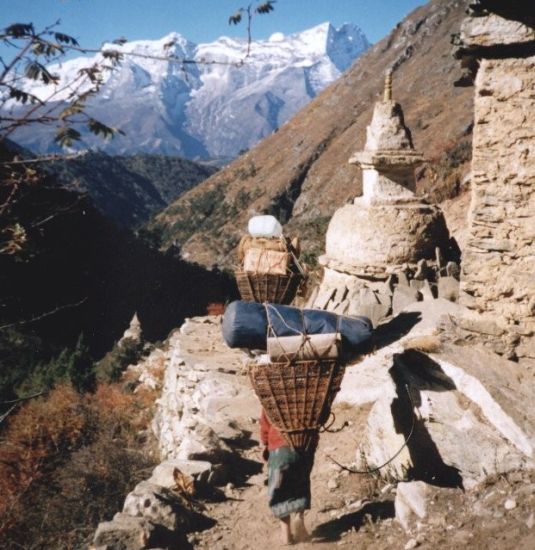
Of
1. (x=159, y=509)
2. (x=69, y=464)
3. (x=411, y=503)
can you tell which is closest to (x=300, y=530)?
(x=411, y=503)

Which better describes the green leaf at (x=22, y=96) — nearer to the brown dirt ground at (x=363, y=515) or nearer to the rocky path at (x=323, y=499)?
the rocky path at (x=323, y=499)

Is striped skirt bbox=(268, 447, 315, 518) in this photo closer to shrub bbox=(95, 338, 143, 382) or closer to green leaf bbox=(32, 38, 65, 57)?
green leaf bbox=(32, 38, 65, 57)

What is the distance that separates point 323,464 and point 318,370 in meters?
2.14

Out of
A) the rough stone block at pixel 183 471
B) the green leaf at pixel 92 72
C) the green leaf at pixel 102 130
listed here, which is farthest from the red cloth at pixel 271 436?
the green leaf at pixel 92 72

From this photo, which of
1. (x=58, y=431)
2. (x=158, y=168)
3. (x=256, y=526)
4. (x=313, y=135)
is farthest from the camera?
(x=158, y=168)

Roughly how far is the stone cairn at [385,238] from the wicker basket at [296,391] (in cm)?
305

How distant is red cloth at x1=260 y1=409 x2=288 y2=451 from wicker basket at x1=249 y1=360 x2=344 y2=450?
17cm

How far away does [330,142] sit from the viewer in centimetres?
5338

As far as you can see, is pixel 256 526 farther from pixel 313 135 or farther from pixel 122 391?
pixel 313 135

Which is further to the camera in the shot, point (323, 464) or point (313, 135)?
point (313, 135)

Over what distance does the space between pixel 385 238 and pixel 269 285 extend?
8.69ft

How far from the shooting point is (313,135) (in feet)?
184

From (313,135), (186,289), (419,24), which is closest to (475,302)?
(186,289)

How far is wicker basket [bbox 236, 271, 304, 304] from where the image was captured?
4926 mm
